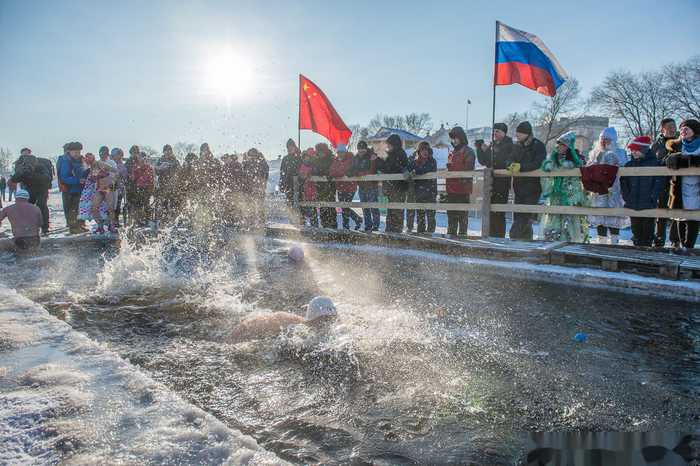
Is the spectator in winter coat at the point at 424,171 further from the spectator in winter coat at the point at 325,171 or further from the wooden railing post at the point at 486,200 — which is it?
the spectator in winter coat at the point at 325,171

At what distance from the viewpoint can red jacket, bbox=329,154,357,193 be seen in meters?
11.2

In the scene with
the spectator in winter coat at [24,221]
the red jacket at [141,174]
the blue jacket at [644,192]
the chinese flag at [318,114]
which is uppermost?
the chinese flag at [318,114]

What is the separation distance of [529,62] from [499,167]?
1993 millimetres

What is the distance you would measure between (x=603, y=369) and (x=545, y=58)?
695 centimetres

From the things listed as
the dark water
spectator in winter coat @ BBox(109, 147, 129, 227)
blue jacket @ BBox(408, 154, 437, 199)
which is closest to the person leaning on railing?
blue jacket @ BBox(408, 154, 437, 199)

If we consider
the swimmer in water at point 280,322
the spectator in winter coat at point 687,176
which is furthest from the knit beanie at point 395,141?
the swimmer in water at point 280,322

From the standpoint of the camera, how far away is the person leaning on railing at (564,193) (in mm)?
7961

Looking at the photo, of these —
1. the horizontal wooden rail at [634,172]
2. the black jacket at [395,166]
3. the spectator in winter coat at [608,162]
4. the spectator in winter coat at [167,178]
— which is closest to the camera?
the horizontal wooden rail at [634,172]

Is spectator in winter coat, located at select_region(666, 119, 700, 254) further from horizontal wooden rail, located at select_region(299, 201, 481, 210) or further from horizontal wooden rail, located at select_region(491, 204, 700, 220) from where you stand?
horizontal wooden rail, located at select_region(299, 201, 481, 210)

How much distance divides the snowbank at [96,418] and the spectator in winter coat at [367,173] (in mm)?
8618

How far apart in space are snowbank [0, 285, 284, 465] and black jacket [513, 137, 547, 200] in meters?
7.45

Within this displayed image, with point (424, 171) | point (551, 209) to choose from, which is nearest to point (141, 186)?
point (424, 171)

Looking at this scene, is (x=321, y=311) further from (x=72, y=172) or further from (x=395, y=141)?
(x=72, y=172)

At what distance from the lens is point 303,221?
12.8m
